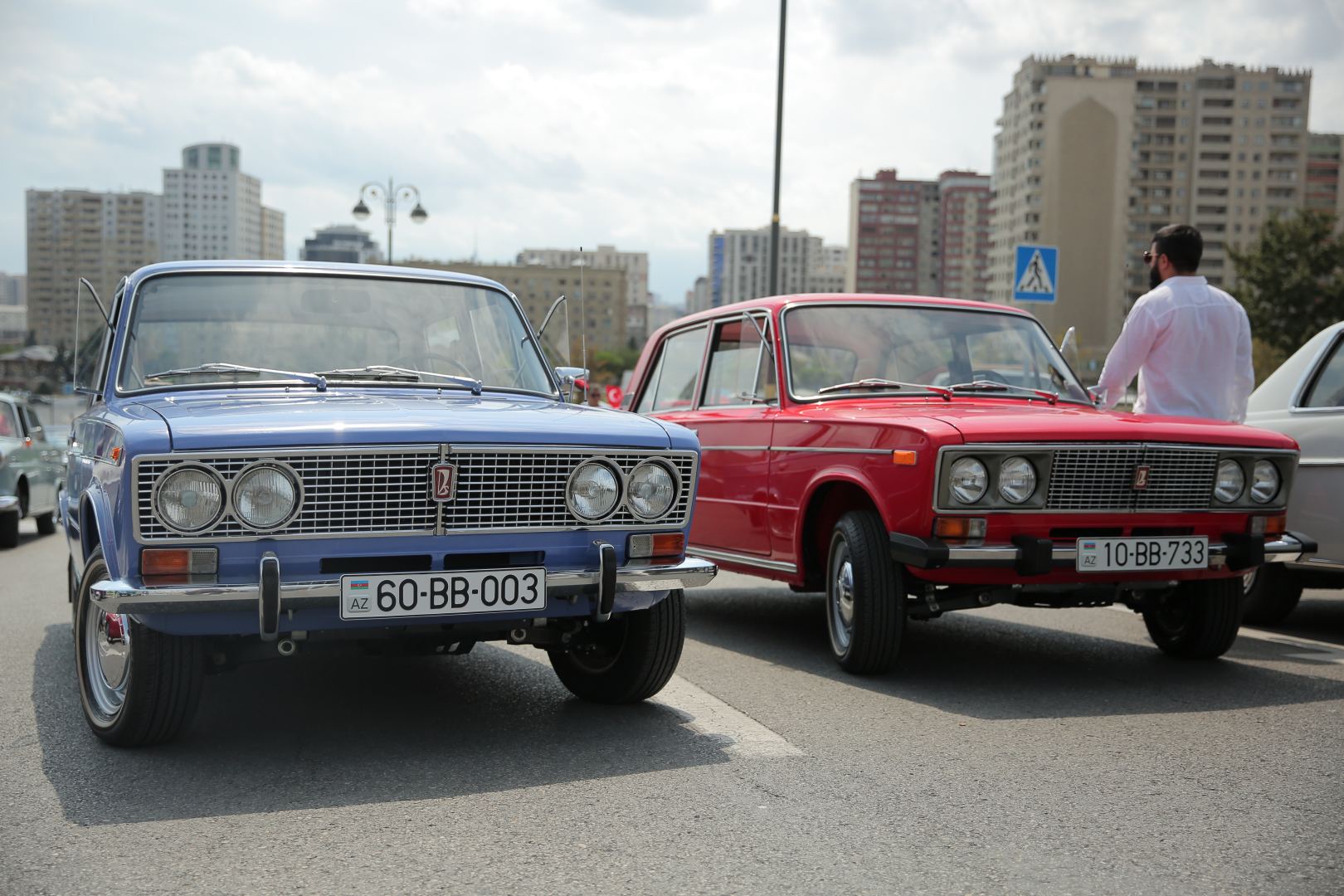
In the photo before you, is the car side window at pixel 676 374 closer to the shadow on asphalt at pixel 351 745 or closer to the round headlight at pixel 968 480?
the shadow on asphalt at pixel 351 745

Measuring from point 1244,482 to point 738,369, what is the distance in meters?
2.84

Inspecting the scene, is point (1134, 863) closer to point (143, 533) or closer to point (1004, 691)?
point (1004, 691)

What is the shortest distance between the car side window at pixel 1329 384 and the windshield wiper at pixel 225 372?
5.65 m

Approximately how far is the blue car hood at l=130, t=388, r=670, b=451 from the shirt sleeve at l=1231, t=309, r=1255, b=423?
3859 mm

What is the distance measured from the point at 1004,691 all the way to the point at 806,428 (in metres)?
1.59

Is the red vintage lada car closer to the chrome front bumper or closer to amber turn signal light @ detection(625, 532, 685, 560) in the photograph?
amber turn signal light @ detection(625, 532, 685, 560)

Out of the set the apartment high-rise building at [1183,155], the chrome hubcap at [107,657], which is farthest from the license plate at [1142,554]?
the apartment high-rise building at [1183,155]

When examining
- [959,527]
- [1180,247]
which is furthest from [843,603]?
[1180,247]

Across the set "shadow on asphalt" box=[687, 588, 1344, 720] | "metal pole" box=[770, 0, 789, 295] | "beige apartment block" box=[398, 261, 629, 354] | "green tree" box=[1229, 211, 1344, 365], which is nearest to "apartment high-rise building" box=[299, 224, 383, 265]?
"beige apartment block" box=[398, 261, 629, 354]

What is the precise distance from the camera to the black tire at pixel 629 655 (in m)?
5.11

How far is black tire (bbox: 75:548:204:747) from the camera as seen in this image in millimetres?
4309

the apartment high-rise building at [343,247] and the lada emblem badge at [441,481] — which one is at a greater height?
the apartment high-rise building at [343,247]

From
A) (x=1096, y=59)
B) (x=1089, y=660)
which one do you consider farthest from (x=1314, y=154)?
(x=1089, y=660)

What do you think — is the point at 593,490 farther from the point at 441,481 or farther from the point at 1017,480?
Answer: the point at 1017,480
